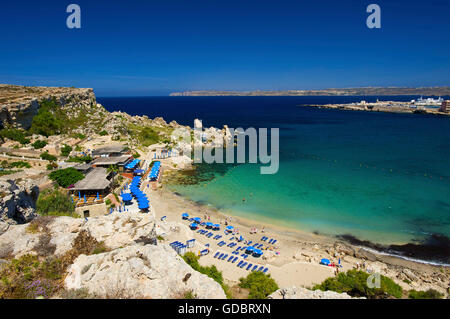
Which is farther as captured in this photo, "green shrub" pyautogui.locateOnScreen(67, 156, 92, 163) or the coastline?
"green shrub" pyautogui.locateOnScreen(67, 156, 92, 163)

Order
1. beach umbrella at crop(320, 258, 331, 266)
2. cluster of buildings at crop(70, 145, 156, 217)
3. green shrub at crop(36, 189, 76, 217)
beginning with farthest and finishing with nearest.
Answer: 1. cluster of buildings at crop(70, 145, 156, 217)
2. green shrub at crop(36, 189, 76, 217)
3. beach umbrella at crop(320, 258, 331, 266)

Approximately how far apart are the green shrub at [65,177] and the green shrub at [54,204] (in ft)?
6.41

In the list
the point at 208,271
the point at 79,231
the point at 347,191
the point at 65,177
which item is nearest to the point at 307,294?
the point at 208,271

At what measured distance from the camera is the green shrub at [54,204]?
18.9 m

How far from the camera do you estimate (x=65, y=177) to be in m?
23.7

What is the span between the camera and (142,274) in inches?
305

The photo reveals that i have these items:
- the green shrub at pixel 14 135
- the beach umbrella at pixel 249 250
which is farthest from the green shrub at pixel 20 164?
the beach umbrella at pixel 249 250

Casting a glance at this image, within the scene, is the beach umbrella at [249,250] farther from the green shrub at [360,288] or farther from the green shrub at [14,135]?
the green shrub at [14,135]

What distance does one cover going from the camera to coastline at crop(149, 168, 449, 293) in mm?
16266

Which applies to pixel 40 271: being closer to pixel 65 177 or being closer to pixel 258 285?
pixel 258 285

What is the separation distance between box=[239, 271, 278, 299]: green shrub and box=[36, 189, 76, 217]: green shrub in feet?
45.0

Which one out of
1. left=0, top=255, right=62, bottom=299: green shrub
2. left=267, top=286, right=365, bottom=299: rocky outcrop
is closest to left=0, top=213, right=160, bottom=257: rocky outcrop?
left=0, top=255, right=62, bottom=299: green shrub

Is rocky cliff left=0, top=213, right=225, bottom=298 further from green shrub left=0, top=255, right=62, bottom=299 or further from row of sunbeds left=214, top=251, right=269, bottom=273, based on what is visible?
row of sunbeds left=214, top=251, right=269, bottom=273

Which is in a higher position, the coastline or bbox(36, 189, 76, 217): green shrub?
bbox(36, 189, 76, 217): green shrub
